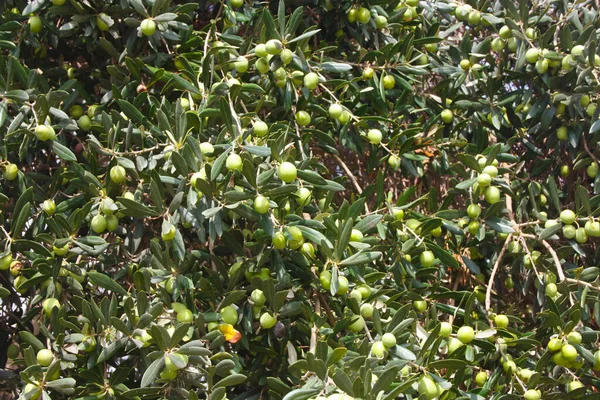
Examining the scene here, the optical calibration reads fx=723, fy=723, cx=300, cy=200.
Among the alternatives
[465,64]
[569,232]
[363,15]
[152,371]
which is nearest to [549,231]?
[569,232]

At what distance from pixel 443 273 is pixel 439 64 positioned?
814 millimetres

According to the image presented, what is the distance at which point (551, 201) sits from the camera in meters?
2.54

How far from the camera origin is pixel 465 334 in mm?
2059

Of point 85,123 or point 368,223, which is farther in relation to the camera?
point 85,123

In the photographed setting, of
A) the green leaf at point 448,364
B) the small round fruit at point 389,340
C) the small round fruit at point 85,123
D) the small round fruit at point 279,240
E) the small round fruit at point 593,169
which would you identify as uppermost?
the small round fruit at point 85,123

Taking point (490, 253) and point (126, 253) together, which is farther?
point (490, 253)

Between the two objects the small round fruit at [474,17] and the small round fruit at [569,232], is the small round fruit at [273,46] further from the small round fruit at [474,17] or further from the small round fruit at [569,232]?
the small round fruit at [569,232]

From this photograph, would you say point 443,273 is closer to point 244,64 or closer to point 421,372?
point 421,372

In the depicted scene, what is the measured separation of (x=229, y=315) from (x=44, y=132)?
0.70m

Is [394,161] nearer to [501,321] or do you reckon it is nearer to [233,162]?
[501,321]

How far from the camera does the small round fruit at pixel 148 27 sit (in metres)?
2.10

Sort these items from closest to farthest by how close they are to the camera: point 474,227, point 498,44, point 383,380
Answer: point 383,380, point 474,227, point 498,44

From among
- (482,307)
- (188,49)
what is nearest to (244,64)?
(188,49)

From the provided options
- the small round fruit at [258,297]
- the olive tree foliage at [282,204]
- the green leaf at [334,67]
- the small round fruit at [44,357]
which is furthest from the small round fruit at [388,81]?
the small round fruit at [44,357]
